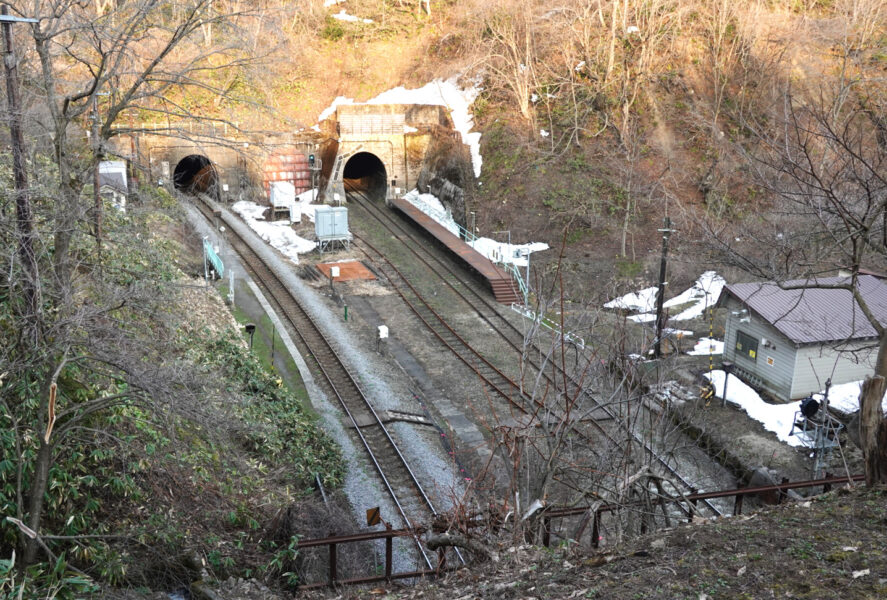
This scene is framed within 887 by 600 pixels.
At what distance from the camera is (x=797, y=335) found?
1873 centimetres

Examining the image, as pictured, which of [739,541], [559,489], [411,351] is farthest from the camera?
[411,351]

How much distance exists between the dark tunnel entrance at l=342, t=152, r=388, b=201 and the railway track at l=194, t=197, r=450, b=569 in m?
13.7

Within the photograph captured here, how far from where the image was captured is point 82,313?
8094mm

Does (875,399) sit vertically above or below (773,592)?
above

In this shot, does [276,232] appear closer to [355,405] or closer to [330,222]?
[330,222]

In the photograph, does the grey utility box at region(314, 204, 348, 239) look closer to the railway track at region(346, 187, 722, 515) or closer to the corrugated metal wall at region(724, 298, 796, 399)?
the railway track at region(346, 187, 722, 515)

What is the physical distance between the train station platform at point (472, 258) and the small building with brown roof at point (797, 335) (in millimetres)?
8792

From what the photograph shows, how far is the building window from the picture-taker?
805 inches

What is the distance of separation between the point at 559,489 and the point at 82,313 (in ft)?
34.1

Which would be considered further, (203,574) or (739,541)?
(203,574)

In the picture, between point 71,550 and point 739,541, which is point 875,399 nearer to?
point 739,541

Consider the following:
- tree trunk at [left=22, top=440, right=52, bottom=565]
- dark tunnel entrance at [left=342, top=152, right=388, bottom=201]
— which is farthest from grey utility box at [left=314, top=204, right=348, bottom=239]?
tree trunk at [left=22, top=440, right=52, bottom=565]

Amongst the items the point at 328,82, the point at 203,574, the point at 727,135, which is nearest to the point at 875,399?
the point at 203,574

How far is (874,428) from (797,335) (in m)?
10.7
